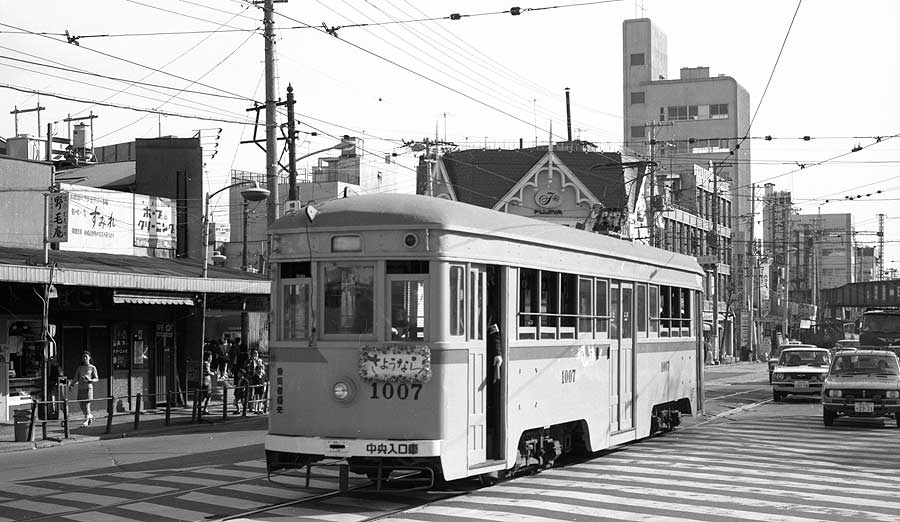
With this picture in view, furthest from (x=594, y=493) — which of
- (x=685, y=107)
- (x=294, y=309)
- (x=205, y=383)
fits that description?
(x=685, y=107)

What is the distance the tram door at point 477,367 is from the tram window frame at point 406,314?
24.7 inches

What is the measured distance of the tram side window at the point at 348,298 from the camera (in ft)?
40.4

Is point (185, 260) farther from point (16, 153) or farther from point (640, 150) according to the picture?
point (640, 150)

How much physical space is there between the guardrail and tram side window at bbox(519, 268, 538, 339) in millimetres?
12271

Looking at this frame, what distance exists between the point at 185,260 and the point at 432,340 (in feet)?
83.3

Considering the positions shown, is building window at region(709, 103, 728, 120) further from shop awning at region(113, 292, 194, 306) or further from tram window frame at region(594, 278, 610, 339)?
tram window frame at region(594, 278, 610, 339)

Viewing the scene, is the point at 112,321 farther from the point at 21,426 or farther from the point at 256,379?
the point at 21,426

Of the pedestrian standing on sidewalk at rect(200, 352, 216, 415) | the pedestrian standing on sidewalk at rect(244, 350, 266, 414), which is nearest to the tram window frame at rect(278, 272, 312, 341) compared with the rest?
the pedestrian standing on sidewalk at rect(200, 352, 216, 415)

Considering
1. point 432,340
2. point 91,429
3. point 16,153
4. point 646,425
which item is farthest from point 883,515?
point 16,153

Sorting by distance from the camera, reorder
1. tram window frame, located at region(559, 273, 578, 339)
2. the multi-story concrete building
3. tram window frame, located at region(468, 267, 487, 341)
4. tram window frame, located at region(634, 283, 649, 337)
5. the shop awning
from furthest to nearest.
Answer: the multi-story concrete building → the shop awning → tram window frame, located at region(634, 283, 649, 337) → tram window frame, located at region(559, 273, 578, 339) → tram window frame, located at region(468, 267, 487, 341)

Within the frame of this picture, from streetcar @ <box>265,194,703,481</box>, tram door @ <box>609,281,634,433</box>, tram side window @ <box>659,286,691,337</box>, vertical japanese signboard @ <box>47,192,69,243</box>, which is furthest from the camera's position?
vertical japanese signboard @ <box>47,192,69,243</box>

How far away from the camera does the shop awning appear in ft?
86.4

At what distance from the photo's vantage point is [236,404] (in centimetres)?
2900

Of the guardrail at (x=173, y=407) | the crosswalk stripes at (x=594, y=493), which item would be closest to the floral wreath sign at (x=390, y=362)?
the crosswalk stripes at (x=594, y=493)
